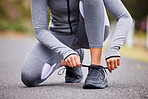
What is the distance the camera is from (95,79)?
8.07 ft

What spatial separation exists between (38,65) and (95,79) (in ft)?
2.21

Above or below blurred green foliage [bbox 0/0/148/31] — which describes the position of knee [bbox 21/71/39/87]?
above

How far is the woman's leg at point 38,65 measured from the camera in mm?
2811

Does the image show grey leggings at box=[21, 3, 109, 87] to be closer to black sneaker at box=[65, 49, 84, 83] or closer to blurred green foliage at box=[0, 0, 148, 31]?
black sneaker at box=[65, 49, 84, 83]

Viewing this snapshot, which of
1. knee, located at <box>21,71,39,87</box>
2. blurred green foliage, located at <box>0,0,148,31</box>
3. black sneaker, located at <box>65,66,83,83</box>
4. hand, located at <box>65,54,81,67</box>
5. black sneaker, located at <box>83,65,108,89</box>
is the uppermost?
hand, located at <box>65,54,81,67</box>

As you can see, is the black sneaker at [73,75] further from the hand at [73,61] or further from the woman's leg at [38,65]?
the hand at [73,61]

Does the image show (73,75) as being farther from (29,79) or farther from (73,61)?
(73,61)

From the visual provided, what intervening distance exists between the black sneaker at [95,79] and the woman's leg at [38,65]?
558 millimetres

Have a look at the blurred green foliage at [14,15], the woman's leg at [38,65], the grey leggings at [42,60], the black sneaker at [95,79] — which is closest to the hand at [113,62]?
the black sneaker at [95,79]

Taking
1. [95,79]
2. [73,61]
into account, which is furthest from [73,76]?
[73,61]

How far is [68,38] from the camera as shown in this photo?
118 inches

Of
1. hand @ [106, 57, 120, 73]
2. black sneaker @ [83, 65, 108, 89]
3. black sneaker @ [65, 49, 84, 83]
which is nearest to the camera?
hand @ [106, 57, 120, 73]

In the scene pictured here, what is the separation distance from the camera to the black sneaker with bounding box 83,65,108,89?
2.44 m

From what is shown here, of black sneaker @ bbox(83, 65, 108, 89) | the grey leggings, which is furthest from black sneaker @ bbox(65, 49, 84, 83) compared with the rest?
black sneaker @ bbox(83, 65, 108, 89)
